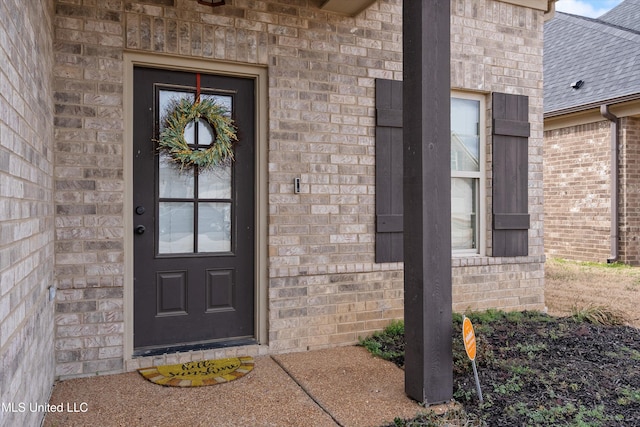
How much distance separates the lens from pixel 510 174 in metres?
4.88

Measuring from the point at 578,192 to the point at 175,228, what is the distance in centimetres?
871

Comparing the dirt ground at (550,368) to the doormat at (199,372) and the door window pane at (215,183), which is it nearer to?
the doormat at (199,372)

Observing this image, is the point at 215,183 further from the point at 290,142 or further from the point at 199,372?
the point at 199,372

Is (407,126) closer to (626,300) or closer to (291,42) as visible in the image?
(291,42)

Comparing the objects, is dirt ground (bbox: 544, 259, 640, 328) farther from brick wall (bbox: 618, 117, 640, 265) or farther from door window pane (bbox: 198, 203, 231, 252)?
door window pane (bbox: 198, 203, 231, 252)

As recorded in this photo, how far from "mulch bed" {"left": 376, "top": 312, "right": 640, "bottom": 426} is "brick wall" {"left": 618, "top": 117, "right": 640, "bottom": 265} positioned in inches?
211

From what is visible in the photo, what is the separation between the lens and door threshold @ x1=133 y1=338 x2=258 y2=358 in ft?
11.5

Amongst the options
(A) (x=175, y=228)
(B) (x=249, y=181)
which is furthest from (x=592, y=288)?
(A) (x=175, y=228)

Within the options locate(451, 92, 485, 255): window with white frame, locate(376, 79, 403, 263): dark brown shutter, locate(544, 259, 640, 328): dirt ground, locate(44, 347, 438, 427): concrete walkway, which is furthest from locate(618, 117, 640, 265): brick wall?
locate(44, 347, 438, 427): concrete walkway

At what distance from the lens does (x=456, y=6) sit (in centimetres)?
461

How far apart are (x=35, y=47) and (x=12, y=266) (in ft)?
4.05

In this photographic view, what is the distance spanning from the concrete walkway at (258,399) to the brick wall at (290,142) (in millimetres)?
349

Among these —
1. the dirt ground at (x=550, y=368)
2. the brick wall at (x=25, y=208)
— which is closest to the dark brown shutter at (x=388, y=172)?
the dirt ground at (x=550, y=368)

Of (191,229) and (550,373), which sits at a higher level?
(191,229)
